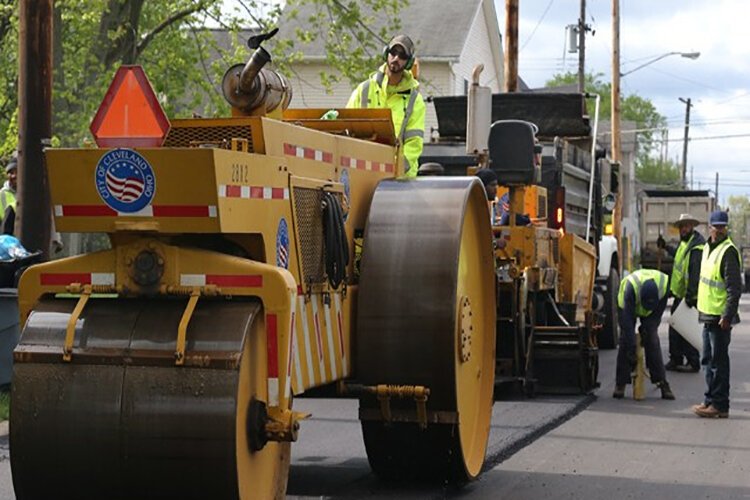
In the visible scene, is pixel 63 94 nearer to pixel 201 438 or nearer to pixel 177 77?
pixel 177 77

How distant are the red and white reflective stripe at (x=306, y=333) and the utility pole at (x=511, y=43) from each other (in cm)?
1966

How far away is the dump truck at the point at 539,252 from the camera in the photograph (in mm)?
13156

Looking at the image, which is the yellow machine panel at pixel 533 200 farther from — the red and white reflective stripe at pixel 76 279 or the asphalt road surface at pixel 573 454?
the red and white reflective stripe at pixel 76 279

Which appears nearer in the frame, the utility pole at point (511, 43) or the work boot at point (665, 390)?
the work boot at point (665, 390)

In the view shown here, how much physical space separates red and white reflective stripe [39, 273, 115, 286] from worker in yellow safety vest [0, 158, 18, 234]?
779cm

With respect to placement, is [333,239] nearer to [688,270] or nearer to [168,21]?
[688,270]

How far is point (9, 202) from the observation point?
45.7ft

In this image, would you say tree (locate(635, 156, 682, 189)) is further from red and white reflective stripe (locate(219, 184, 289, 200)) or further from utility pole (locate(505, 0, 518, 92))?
red and white reflective stripe (locate(219, 184, 289, 200))

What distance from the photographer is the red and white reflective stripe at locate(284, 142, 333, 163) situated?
678 cm

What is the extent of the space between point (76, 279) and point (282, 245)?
95 cm

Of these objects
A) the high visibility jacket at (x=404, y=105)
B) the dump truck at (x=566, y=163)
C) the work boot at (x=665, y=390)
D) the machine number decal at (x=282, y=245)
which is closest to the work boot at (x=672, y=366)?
the dump truck at (x=566, y=163)

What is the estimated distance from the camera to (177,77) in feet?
81.8

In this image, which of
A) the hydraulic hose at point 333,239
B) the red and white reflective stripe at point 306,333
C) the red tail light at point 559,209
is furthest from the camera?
the red tail light at point 559,209

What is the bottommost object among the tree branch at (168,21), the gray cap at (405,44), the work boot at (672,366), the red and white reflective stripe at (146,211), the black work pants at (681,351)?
the work boot at (672,366)
